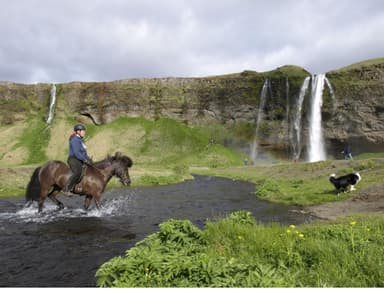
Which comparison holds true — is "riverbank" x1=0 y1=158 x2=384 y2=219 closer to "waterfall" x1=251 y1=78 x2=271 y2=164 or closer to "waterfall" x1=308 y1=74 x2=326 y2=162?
"waterfall" x1=308 y1=74 x2=326 y2=162

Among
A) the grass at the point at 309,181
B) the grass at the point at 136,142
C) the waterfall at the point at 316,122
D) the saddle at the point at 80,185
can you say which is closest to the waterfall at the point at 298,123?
the waterfall at the point at 316,122

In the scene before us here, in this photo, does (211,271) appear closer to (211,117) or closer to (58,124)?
(211,117)

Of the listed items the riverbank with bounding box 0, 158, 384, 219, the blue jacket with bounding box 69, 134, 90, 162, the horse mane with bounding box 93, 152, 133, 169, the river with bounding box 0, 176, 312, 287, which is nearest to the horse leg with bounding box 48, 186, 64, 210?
the river with bounding box 0, 176, 312, 287

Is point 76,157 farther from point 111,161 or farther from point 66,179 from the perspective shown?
point 111,161

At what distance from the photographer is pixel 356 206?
17.2m

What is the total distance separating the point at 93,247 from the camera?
10.3 meters

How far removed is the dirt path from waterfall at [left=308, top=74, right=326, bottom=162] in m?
60.2

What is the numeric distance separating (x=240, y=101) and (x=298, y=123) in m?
19.0

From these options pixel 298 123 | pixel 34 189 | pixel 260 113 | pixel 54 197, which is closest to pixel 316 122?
pixel 298 123

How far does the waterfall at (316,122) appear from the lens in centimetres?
7699

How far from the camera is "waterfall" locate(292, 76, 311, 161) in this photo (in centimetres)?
8012

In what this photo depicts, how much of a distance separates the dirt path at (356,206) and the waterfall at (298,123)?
207ft

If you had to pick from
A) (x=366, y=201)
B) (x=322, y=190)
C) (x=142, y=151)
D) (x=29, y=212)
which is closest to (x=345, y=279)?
(x=366, y=201)

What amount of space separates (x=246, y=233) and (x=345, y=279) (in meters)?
3.31
